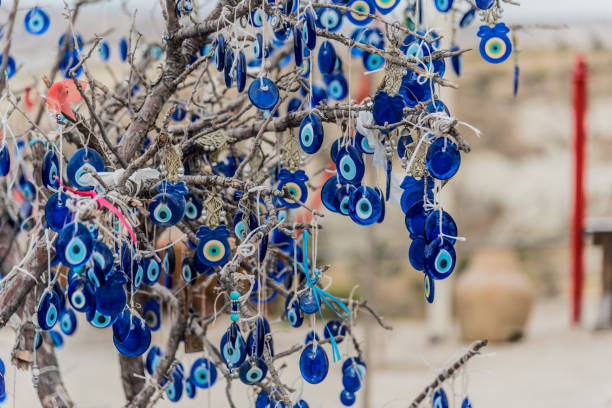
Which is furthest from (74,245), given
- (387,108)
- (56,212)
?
(387,108)

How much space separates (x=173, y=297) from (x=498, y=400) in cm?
250

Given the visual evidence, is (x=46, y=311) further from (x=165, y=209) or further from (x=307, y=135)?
(x=307, y=135)

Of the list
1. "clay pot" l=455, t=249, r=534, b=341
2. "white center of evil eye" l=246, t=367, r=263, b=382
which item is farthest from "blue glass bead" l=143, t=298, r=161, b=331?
"clay pot" l=455, t=249, r=534, b=341

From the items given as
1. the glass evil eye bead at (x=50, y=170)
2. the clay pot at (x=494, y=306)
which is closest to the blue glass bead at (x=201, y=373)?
the glass evil eye bead at (x=50, y=170)

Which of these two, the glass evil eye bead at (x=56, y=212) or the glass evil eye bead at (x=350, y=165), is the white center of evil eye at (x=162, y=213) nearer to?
the glass evil eye bead at (x=56, y=212)

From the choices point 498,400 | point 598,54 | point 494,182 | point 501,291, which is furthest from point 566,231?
Result: point 498,400

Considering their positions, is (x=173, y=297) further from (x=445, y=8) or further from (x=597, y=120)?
(x=597, y=120)

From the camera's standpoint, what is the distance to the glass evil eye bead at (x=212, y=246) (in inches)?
50.1

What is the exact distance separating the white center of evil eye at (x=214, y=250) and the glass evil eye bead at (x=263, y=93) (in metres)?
0.25

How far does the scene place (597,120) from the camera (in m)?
10.8

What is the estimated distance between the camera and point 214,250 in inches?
50.2

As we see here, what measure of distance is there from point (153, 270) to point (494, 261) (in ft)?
15.4

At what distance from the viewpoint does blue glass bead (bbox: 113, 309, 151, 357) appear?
119cm

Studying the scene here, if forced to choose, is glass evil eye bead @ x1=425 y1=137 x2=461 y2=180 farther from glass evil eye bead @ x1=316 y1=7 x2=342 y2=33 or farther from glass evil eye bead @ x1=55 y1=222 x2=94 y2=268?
glass evil eye bead @ x1=316 y1=7 x2=342 y2=33
